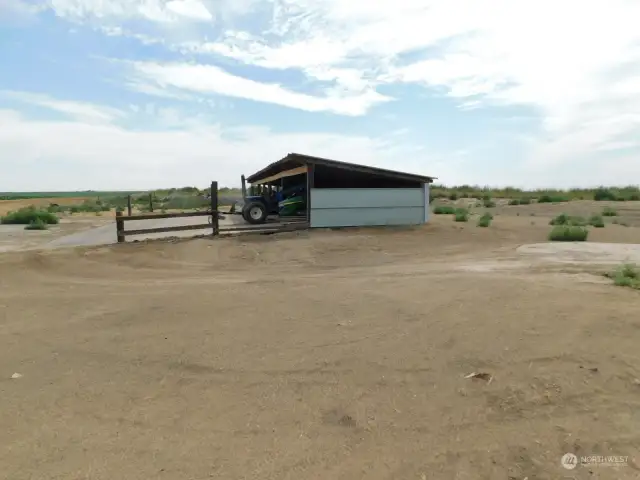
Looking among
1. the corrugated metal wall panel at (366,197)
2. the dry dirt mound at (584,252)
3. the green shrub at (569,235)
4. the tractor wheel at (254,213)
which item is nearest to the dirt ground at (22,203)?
the tractor wheel at (254,213)

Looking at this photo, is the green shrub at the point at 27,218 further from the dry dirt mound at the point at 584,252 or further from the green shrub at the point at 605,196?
the green shrub at the point at 605,196

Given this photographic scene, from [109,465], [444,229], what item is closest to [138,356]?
[109,465]

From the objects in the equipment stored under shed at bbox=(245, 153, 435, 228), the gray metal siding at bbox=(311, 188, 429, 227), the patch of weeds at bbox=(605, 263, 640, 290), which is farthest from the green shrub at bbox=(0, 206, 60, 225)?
the patch of weeds at bbox=(605, 263, 640, 290)

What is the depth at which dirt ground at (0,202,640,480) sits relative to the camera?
321cm

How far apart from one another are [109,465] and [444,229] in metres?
15.3

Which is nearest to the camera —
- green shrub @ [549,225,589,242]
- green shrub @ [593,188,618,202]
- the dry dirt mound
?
the dry dirt mound

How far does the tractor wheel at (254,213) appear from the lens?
18.9 meters

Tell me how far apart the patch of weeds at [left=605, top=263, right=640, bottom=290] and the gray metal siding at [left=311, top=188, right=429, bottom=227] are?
33.8 feet

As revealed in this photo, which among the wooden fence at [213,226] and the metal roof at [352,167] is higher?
the metal roof at [352,167]

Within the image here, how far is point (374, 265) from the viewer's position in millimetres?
10922

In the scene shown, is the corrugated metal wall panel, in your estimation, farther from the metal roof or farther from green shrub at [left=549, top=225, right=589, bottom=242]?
green shrub at [left=549, top=225, right=589, bottom=242]

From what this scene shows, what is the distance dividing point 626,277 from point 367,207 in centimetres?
1093

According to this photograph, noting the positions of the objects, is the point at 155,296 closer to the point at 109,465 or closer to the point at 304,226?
the point at 109,465

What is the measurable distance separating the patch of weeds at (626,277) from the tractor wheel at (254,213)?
13073 mm
